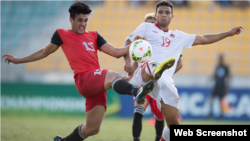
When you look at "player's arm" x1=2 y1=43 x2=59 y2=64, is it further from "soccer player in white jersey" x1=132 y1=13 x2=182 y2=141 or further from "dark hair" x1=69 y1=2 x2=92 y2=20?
"soccer player in white jersey" x1=132 y1=13 x2=182 y2=141

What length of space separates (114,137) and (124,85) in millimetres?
3238

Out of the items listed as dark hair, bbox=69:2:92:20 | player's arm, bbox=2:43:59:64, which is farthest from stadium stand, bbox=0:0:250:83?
dark hair, bbox=69:2:92:20

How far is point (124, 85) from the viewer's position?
4832 millimetres

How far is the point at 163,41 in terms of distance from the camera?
18.8ft

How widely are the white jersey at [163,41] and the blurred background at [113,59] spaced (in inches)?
283

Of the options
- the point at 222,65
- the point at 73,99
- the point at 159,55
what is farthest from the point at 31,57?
the point at 222,65

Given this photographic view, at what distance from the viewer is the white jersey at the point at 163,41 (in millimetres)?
5684

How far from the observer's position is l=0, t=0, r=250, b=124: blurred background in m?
12.9

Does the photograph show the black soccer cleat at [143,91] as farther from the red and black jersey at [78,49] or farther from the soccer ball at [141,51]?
the red and black jersey at [78,49]

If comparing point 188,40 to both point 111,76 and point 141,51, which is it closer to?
point 141,51

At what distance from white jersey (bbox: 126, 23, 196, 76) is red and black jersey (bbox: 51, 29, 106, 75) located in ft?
2.32

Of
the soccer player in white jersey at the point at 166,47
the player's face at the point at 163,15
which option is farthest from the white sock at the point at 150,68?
the player's face at the point at 163,15

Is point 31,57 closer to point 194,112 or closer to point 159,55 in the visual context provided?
point 159,55

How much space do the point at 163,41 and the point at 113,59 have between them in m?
9.10
